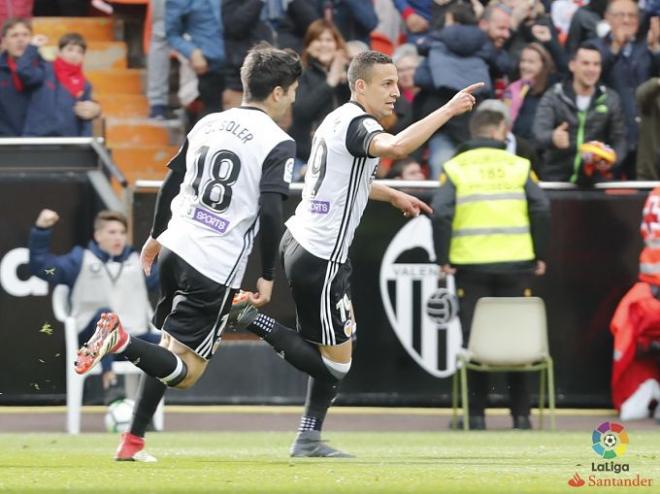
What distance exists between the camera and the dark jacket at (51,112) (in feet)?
48.1

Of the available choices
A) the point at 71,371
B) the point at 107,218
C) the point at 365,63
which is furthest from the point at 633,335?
the point at 365,63

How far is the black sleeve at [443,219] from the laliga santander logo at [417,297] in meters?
0.90

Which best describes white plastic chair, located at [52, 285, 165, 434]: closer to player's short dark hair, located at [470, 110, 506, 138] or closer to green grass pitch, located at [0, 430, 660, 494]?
green grass pitch, located at [0, 430, 660, 494]

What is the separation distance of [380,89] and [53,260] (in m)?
4.64

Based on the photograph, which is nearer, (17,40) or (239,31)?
(17,40)

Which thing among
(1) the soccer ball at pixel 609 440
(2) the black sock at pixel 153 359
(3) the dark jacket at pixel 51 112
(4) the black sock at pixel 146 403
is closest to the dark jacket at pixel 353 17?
(3) the dark jacket at pixel 51 112

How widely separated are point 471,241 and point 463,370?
3.20ft

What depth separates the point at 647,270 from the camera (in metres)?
13.9

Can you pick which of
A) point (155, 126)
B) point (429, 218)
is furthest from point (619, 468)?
point (155, 126)

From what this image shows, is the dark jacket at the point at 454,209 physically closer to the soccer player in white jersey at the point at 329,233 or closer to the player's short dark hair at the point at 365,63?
the soccer player in white jersey at the point at 329,233

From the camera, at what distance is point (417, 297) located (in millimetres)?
14203

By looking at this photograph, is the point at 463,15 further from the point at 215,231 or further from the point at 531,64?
the point at 215,231

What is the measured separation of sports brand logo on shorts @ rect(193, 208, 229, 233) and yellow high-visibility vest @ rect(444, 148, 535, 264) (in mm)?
4626

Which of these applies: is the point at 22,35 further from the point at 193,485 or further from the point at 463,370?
the point at 193,485
